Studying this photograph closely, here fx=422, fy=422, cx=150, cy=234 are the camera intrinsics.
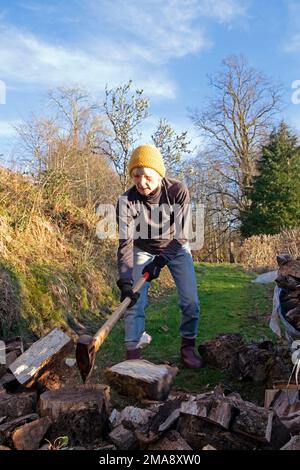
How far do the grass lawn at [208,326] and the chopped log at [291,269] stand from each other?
81 cm

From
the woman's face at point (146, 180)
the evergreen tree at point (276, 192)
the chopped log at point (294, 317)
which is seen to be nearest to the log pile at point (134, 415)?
the chopped log at point (294, 317)

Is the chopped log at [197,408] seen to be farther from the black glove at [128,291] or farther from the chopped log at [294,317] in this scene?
the black glove at [128,291]

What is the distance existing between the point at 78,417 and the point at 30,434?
0.24 m

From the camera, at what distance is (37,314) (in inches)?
167

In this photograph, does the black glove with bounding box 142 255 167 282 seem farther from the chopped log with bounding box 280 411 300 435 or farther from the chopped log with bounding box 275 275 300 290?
the chopped log with bounding box 280 411 300 435

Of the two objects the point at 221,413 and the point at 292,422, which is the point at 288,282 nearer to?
the point at 292,422

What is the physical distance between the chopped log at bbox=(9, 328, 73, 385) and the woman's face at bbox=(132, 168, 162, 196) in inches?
49.2

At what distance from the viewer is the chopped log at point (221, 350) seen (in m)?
3.24

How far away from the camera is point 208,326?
15.6ft

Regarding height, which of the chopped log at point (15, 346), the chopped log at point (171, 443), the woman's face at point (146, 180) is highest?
the woman's face at point (146, 180)

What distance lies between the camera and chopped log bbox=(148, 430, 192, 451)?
6.07 feet

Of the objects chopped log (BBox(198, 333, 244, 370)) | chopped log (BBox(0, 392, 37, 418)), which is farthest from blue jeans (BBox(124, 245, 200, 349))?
chopped log (BBox(0, 392, 37, 418))

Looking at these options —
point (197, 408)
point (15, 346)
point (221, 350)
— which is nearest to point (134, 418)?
point (197, 408)
